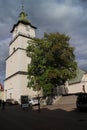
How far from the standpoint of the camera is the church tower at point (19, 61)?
5381 cm

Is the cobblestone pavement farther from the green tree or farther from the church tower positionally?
the church tower

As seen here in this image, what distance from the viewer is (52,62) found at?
4181 centimetres

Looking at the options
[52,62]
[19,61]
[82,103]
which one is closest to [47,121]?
[82,103]

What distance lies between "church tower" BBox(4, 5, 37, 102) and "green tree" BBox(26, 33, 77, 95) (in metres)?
9.92

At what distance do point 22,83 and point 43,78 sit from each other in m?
14.3

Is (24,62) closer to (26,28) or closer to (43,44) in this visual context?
(26,28)

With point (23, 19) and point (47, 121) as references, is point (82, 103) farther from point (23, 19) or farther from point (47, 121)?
point (23, 19)

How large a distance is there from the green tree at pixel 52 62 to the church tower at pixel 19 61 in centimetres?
992

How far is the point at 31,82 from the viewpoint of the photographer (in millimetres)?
44281

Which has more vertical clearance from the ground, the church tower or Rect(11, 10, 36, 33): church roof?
Rect(11, 10, 36, 33): church roof

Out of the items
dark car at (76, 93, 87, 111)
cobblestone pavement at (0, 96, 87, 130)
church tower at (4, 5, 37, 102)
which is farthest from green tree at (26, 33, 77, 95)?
cobblestone pavement at (0, 96, 87, 130)

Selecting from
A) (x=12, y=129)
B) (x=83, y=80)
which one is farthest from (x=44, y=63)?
(x=12, y=129)

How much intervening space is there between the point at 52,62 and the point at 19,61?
15550mm

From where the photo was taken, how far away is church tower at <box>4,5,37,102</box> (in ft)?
177
